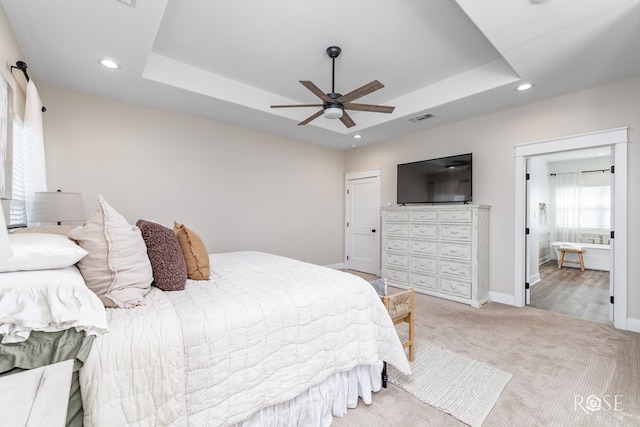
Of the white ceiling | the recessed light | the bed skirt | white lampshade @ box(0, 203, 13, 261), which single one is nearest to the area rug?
the bed skirt

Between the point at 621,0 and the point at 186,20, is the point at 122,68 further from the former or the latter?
the point at 621,0

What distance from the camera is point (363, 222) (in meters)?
5.57

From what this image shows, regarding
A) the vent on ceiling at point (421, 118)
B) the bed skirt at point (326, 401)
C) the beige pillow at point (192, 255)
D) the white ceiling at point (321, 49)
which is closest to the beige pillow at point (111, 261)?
the beige pillow at point (192, 255)

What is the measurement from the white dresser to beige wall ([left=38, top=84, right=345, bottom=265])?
1562 mm

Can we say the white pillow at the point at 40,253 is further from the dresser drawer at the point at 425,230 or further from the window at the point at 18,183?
the dresser drawer at the point at 425,230

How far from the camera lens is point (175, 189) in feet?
12.2

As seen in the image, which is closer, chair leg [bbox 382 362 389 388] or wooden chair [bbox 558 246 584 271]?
chair leg [bbox 382 362 389 388]

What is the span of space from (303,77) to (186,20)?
133 cm

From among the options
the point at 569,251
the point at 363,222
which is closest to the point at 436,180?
the point at 363,222

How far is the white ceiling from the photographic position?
201 centimetres

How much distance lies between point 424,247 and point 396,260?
0.54 metres

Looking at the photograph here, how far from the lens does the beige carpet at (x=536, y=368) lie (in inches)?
65.3

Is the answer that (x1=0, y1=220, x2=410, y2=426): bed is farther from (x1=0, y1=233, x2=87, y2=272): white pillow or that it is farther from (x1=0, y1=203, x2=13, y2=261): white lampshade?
(x1=0, y1=203, x2=13, y2=261): white lampshade

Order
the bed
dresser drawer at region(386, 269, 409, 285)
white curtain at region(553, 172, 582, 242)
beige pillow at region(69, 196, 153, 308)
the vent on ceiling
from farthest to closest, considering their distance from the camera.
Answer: white curtain at region(553, 172, 582, 242), dresser drawer at region(386, 269, 409, 285), the vent on ceiling, beige pillow at region(69, 196, 153, 308), the bed
